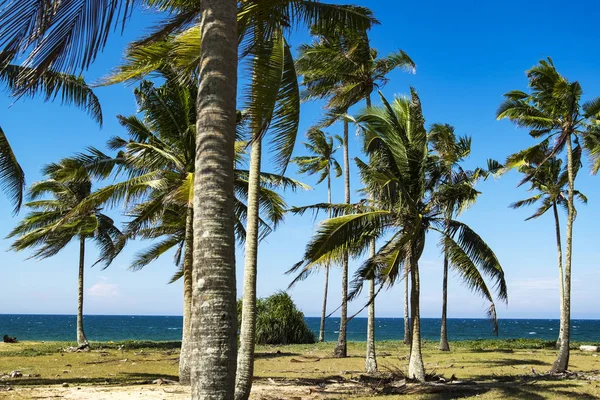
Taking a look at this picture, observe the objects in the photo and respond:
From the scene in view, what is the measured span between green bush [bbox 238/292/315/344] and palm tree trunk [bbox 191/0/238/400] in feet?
94.9

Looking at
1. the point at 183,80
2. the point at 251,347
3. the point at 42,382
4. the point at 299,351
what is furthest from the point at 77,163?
the point at 299,351

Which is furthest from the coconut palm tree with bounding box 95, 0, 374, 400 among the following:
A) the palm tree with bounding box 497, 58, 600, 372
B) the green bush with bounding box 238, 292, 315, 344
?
the green bush with bounding box 238, 292, 315, 344

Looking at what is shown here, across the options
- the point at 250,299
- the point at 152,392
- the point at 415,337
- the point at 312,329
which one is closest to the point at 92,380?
the point at 152,392

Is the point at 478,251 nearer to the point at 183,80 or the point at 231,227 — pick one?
the point at 183,80

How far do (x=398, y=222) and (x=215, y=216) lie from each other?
10992 mm

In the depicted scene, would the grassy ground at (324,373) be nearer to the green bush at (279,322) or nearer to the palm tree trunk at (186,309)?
the palm tree trunk at (186,309)

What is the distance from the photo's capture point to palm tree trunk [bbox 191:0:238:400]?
540cm

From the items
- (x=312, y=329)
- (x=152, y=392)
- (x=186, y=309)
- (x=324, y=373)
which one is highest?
(x=186, y=309)

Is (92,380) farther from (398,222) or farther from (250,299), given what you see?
(398,222)

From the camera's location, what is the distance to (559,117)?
20.0m

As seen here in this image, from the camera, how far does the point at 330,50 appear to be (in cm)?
1841

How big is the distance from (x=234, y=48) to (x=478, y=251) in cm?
1144

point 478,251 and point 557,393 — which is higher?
point 478,251

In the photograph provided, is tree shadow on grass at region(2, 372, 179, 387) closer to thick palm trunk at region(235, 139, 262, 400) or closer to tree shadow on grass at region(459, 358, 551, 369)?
thick palm trunk at region(235, 139, 262, 400)
